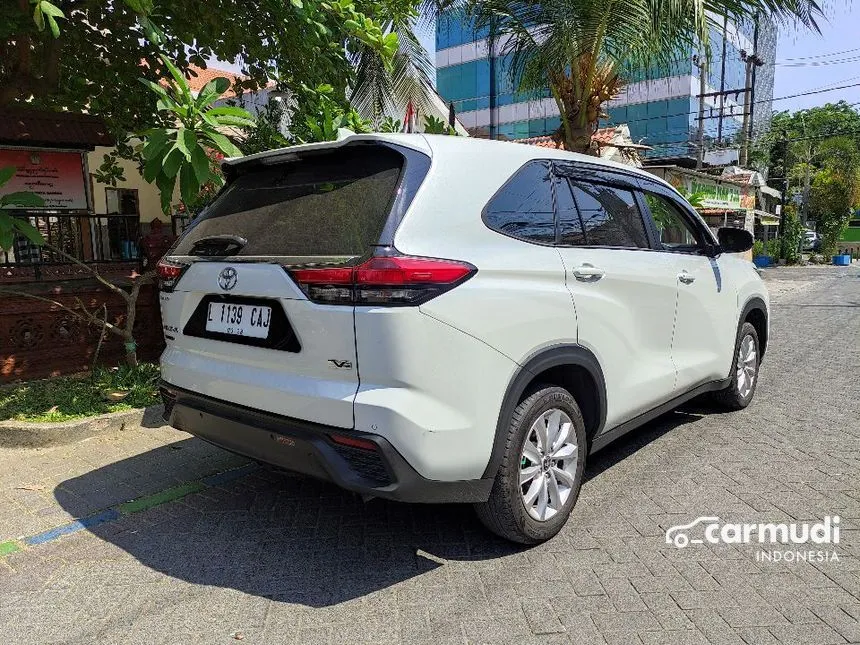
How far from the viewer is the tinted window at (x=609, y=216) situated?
11.4 feet

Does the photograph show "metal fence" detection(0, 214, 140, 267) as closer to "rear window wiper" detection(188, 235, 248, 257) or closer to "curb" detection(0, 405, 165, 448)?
"curb" detection(0, 405, 165, 448)

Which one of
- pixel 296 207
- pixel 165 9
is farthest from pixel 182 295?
pixel 165 9

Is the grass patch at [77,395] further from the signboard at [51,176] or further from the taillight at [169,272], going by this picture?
the taillight at [169,272]

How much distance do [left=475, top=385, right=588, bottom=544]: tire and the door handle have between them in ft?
1.88

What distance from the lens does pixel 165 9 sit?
20.5ft

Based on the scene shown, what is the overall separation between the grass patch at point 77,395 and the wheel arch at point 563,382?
11.6 feet

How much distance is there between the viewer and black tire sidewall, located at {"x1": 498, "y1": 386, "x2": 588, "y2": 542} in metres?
2.83

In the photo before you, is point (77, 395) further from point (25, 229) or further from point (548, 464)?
point (548, 464)

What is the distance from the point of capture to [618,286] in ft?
11.4

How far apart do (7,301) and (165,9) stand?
3117 millimetres

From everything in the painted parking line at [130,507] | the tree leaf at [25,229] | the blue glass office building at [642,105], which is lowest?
the painted parking line at [130,507]

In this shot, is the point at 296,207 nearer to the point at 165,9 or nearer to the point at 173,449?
the point at 173,449

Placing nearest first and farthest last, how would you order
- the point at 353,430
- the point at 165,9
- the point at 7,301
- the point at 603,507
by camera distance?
the point at 353,430 → the point at 603,507 → the point at 7,301 → the point at 165,9

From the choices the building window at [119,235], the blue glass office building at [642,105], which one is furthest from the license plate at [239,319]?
the blue glass office building at [642,105]
